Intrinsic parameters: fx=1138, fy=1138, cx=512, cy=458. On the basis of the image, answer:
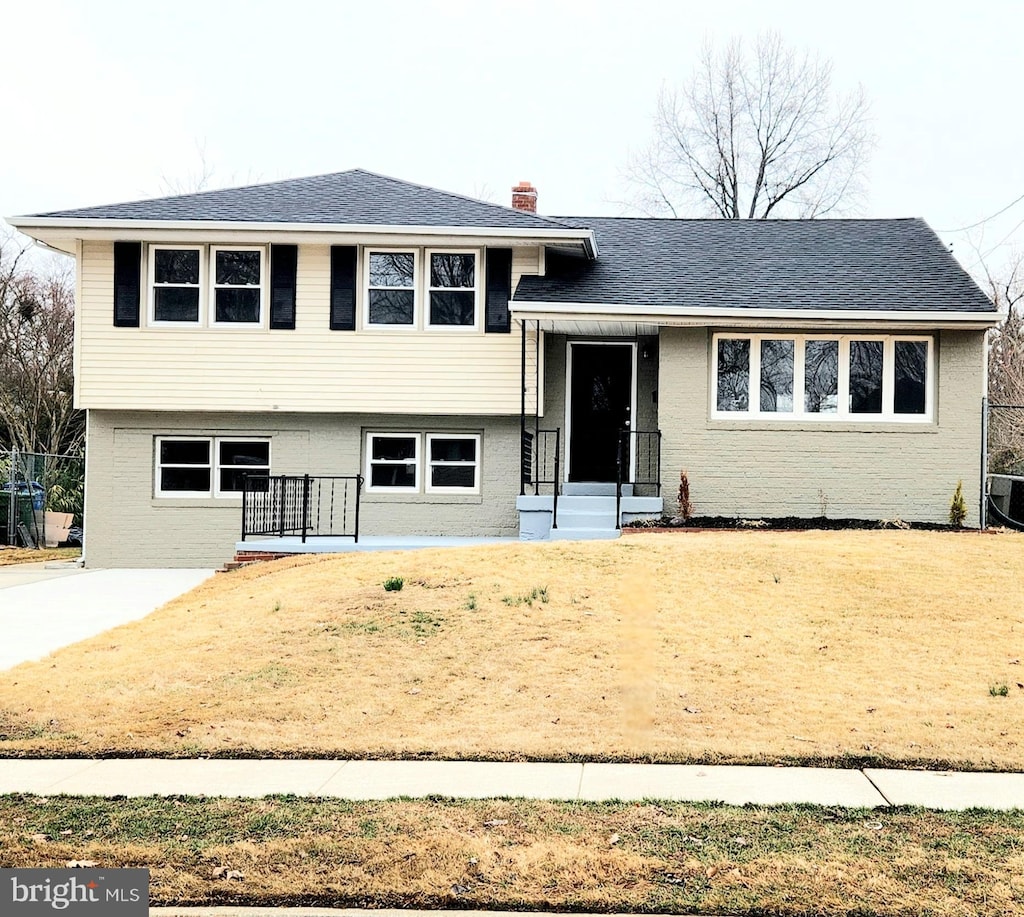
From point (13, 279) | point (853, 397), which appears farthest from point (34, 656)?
point (13, 279)

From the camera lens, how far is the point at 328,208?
62.2ft

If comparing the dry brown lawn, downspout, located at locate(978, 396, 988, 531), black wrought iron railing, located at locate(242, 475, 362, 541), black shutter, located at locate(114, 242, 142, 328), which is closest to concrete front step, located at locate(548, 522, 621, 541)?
the dry brown lawn

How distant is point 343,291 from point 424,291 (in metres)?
1.33

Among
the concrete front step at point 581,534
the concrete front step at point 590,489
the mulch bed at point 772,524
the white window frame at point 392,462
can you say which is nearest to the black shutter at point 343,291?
the white window frame at point 392,462

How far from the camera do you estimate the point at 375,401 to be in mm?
18578

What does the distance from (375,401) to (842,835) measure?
13.7 m

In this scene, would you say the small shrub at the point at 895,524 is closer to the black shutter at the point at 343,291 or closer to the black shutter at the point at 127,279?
the black shutter at the point at 343,291

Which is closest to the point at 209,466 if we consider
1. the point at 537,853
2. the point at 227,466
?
the point at 227,466

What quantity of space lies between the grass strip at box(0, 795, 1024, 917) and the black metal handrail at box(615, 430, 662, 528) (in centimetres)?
1188

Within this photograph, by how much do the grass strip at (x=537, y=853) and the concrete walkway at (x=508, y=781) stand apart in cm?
25

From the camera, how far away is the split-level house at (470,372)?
1791 centimetres

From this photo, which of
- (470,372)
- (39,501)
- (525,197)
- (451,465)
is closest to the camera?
(470,372)

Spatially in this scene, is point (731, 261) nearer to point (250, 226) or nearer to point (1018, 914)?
point (250, 226)

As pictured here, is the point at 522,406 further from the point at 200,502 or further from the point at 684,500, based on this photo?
the point at 200,502
